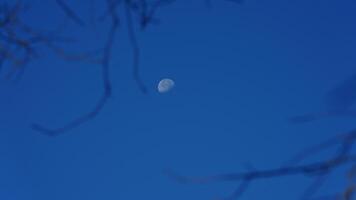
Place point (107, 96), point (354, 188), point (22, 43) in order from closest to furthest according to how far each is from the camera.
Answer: point (354, 188), point (107, 96), point (22, 43)

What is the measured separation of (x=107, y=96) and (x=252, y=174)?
1.01ft

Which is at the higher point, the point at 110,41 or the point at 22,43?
the point at 110,41

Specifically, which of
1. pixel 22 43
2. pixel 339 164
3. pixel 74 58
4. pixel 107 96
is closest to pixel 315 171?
pixel 339 164

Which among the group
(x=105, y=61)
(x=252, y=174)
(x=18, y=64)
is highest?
(x=252, y=174)

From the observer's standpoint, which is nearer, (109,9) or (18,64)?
(109,9)

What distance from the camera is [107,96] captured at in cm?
67

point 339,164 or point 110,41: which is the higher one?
point 339,164

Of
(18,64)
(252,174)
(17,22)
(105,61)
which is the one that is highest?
(252,174)

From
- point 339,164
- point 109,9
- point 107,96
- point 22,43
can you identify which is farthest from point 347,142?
point 22,43

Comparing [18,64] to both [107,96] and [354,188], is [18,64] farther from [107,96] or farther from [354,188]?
[354,188]

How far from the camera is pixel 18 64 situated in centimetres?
92

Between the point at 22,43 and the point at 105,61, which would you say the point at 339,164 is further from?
the point at 22,43

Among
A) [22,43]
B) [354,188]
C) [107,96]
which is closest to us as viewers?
[354,188]

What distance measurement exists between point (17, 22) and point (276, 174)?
0.62 m
